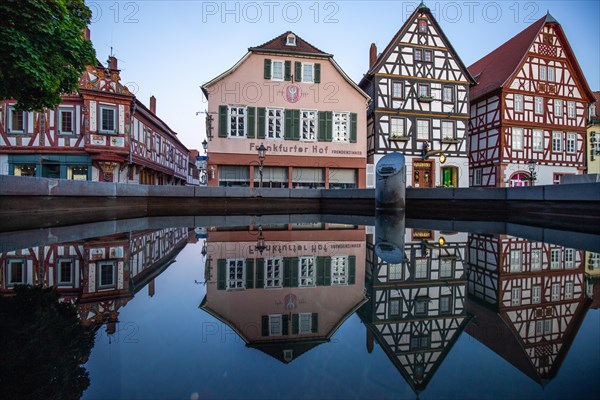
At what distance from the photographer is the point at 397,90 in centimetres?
1936

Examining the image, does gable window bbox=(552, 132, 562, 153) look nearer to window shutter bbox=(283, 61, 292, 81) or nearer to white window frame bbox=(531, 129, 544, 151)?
white window frame bbox=(531, 129, 544, 151)

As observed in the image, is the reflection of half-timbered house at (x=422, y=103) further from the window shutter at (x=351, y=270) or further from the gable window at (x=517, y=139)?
the window shutter at (x=351, y=270)

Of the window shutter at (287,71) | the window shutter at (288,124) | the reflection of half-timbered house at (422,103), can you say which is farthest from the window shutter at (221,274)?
the reflection of half-timbered house at (422,103)

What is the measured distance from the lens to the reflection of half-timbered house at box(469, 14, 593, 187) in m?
20.5

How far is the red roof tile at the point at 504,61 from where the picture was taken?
68.0 ft

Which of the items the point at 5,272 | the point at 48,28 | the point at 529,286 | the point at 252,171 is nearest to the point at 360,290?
the point at 529,286

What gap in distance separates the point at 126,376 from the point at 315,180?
17.6 meters

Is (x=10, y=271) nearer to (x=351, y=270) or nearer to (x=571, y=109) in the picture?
(x=351, y=270)

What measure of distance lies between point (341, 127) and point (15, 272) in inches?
679

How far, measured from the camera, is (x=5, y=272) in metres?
2.65

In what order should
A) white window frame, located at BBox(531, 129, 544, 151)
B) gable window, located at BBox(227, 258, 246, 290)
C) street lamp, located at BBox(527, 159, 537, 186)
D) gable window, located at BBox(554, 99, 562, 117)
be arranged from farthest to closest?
gable window, located at BBox(554, 99, 562, 117)
white window frame, located at BBox(531, 129, 544, 151)
street lamp, located at BBox(527, 159, 537, 186)
gable window, located at BBox(227, 258, 246, 290)

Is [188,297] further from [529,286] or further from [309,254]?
[529,286]

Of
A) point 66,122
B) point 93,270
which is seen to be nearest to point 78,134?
point 66,122

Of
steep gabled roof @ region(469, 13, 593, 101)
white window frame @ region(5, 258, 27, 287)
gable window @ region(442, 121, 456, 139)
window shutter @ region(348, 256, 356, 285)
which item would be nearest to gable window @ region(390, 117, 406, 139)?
gable window @ region(442, 121, 456, 139)
